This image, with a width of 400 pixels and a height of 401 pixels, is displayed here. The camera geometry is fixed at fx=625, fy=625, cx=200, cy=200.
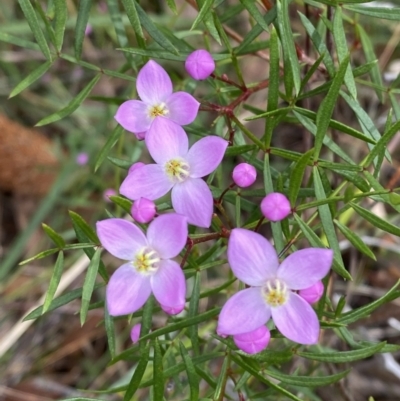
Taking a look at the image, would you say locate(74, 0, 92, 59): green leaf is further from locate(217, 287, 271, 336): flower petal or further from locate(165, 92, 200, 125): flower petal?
locate(217, 287, 271, 336): flower petal

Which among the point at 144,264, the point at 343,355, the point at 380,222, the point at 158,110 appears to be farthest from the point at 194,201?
the point at 343,355

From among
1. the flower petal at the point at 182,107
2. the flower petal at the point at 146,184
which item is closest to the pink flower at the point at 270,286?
the flower petal at the point at 146,184

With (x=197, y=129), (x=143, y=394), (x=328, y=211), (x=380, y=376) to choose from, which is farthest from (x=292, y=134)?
(x=328, y=211)

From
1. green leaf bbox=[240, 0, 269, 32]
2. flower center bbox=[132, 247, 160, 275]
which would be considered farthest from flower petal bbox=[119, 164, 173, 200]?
green leaf bbox=[240, 0, 269, 32]

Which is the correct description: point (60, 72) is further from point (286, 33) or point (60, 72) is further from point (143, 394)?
point (286, 33)

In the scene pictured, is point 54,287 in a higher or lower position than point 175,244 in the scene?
lower

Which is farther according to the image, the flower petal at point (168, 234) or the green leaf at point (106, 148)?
the green leaf at point (106, 148)

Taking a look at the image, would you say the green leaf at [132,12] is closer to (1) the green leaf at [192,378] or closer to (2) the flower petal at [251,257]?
(2) the flower petal at [251,257]
